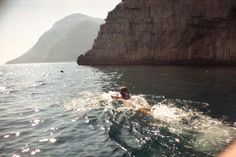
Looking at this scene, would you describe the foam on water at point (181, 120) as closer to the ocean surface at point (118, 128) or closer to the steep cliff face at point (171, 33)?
the ocean surface at point (118, 128)

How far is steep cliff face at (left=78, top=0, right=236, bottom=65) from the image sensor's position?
78750 mm

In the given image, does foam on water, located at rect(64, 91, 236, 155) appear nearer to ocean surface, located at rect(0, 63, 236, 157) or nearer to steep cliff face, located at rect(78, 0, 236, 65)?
ocean surface, located at rect(0, 63, 236, 157)

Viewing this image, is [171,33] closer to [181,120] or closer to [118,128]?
[181,120]

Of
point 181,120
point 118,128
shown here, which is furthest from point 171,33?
point 118,128

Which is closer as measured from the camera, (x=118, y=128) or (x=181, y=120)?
(x=118, y=128)

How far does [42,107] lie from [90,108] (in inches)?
210

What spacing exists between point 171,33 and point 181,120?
7187cm

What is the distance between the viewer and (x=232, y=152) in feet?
18.8

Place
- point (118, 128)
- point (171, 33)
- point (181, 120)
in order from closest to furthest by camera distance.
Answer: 1. point (118, 128)
2. point (181, 120)
3. point (171, 33)

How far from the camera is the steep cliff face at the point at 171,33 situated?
7875 centimetres

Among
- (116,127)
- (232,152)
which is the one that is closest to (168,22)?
(116,127)

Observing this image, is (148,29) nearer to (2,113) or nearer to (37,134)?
(2,113)

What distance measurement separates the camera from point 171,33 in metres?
89.1

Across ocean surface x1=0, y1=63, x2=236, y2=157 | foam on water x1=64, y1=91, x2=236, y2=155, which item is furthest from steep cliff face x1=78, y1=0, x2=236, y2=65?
foam on water x1=64, y1=91, x2=236, y2=155
